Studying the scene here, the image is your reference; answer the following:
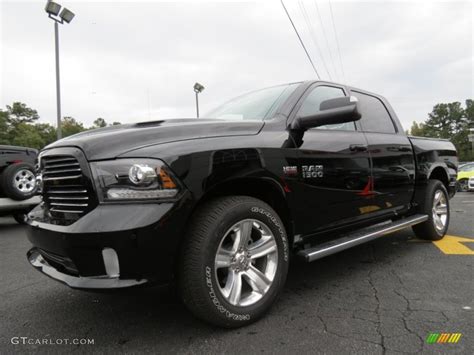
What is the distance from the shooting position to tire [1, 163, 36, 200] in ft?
19.1

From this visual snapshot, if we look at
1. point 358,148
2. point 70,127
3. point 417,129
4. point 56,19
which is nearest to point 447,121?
point 417,129

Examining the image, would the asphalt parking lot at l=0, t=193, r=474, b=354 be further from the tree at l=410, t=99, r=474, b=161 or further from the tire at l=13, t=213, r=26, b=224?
the tree at l=410, t=99, r=474, b=161

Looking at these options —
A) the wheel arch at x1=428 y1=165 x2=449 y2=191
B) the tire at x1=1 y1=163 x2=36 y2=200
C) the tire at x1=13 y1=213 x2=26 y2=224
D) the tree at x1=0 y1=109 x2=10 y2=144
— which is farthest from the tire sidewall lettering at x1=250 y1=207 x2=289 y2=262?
the tree at x1=0 y1=109 x2=10 y2=144

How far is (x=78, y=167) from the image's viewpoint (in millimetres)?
1986

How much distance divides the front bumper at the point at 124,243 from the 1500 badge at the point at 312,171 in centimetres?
106

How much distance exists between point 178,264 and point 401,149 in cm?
296

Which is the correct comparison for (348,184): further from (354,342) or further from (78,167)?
(78,167)

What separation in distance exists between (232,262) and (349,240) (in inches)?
47.0

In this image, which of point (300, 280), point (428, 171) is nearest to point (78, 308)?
point (300, 280)

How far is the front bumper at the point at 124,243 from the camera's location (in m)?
1.79

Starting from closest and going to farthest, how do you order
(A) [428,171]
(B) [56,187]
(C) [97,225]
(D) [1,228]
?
1. (C) [97,225]
2. (B) [56,187]
3. (A) [428,171]
4. (D) [1,228]

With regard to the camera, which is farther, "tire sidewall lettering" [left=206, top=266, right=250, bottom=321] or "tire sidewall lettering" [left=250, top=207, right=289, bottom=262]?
"tire sidewall lettering" [left=250, top=207, right=289, bottom=262]

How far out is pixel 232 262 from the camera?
2188mm

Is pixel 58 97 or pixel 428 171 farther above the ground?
pixel 58 97
